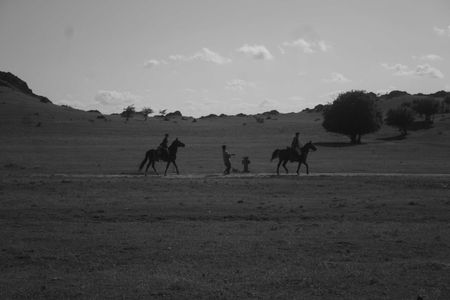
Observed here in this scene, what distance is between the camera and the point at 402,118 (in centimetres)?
9906

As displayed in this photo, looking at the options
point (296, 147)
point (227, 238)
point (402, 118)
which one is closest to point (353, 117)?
point (402, 118)

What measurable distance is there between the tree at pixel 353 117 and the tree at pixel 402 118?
8282mm

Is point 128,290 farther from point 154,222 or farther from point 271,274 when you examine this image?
point 154,222

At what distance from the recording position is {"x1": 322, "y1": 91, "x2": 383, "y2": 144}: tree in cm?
8912

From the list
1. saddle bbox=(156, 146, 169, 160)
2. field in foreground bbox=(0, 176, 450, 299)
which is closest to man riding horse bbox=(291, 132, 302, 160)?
saddle bbox=(156, 146, 169, 160)

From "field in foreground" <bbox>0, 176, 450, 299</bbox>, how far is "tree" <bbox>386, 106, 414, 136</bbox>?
259 feet

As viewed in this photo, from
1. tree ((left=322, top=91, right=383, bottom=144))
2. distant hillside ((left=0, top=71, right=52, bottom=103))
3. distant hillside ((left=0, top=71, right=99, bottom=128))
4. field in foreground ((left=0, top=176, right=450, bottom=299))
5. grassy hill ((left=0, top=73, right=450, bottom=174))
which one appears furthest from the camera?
distant hillside ((left=0, top=71, right=52, bottom=103))

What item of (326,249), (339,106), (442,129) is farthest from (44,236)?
(442,129)

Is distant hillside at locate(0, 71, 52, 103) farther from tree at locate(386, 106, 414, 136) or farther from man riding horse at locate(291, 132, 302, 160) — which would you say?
man riding horse at locate(291, 132, 302, 160)

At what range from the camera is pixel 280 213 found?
60.7 feet

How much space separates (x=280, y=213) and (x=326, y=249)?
5724mm

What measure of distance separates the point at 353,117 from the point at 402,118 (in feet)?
51.5

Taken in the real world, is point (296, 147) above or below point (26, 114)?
below

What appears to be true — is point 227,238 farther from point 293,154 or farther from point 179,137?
point 179,137
